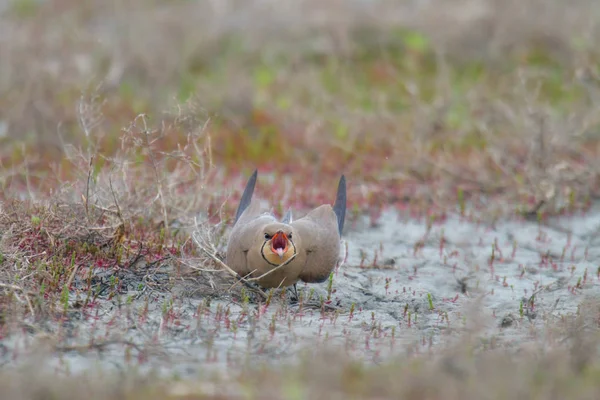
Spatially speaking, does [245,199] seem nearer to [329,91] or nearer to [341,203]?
[341,203]

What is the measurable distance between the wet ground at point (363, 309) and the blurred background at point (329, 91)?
2.93ft

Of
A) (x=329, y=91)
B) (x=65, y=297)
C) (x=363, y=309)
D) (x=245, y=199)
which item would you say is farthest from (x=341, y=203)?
(x=329, y=91)

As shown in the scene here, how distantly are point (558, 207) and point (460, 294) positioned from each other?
7.70 feet

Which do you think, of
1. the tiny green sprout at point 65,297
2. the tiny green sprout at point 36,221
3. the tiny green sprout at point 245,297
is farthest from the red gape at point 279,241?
the tiny green sprout at point 36,221

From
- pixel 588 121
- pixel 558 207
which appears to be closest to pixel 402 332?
pixel 558 207

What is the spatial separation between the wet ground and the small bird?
186 millimetres

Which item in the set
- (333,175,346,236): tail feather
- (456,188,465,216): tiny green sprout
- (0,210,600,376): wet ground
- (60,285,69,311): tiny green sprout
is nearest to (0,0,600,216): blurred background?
(456,188,465,216): tiny green sprout

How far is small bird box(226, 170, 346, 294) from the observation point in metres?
5.20

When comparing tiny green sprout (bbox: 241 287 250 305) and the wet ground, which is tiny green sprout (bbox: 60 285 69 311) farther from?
tiny green sprout (bbox: 241 287 250 305)

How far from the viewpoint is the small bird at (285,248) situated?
520 cm

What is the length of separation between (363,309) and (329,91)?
609 centimetres

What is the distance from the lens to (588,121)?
8266mm

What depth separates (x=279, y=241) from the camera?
16.9 ft

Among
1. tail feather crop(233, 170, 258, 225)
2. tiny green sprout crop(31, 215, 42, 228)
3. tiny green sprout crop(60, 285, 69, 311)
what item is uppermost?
tail feather crop(233, 170, 258, 225)
